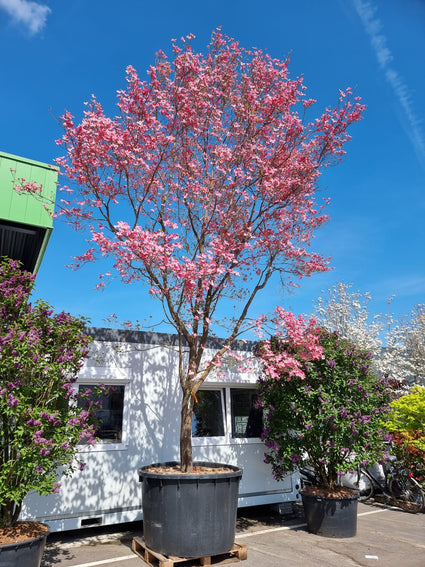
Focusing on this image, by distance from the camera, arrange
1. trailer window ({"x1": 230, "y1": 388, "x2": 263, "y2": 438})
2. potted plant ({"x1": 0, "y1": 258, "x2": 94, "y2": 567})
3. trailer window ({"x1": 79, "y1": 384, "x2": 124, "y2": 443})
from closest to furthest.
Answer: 1. potted plant ({"x1": 0, "y1": 258, "x2": 94, "y2": 567})
2. trailer window ({"x1": 79, "y1": 384, "x2": 124, "y2": 443})
3. trailer window ({"x1": 230, "y1": 388, "x2": 263, "y2": 438})

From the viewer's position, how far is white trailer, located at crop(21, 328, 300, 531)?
23.3 feet

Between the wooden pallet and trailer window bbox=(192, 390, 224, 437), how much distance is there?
Result: 2527 millimetres

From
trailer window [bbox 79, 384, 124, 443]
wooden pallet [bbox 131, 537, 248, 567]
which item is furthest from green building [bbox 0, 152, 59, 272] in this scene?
wooden pallet [bbox 131, 537, 248, 567]

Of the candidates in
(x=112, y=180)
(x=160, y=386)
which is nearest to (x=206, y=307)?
(x=160, y=386)

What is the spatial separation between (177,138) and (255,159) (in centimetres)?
149

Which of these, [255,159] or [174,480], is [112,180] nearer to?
[255,159]

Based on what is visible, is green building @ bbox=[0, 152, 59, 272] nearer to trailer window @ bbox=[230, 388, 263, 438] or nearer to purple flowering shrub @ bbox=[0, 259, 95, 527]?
purple flowering shrub @ bbox=[0, 259, 95, 527]

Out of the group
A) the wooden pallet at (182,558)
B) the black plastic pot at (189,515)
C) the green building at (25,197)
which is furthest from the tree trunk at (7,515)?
the green building at (25,197)

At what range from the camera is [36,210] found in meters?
7.59

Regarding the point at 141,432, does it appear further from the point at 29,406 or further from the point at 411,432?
the point at 411,432

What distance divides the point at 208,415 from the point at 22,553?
4.66 metres

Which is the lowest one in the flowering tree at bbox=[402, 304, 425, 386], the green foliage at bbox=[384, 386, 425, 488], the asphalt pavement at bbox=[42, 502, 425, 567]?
the asphalt pavement at bbox=[42, 502, 425, 567]

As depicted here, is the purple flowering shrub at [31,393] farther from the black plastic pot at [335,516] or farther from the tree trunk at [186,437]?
the black plastic pot at [335,516]

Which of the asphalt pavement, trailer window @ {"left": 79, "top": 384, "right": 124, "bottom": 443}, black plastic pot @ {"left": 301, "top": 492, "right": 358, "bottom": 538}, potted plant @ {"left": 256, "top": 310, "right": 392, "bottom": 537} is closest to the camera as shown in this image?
the asphalt pavement
